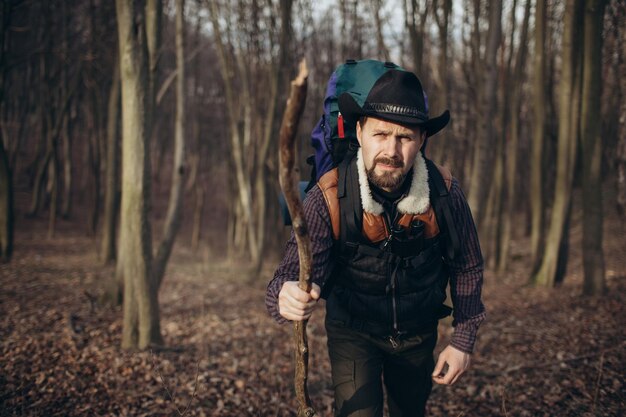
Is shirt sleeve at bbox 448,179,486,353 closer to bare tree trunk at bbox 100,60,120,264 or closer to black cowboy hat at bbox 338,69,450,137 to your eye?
black cowboy hat at bbox 338,69,450,137

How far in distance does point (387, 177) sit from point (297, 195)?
0.80 metres

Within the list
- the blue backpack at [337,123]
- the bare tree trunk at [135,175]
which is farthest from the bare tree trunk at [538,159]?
the blue backpack at [337,123]

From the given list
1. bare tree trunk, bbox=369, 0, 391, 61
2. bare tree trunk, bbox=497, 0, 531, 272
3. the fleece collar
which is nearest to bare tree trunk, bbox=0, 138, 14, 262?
bare tree trunk, bbox=369, 0, 391, 61

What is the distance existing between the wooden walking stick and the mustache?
2.10 feet

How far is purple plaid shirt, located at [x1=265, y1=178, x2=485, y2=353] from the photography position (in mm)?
2281

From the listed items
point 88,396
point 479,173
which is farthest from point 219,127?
point 88,396

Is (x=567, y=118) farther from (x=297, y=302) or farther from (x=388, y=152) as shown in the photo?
(x=297, y=302)

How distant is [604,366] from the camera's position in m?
4.63

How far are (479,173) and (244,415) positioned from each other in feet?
15.8

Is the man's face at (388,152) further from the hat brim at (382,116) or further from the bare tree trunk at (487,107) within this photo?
the bare tree trunk at (487,107)

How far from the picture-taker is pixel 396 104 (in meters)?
2.30

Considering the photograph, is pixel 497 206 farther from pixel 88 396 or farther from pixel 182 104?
pixel 88 396

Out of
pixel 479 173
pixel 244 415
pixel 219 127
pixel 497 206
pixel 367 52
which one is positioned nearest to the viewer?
pixel 244 415

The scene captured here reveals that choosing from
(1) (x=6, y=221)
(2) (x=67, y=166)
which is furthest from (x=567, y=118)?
(2) (x=67, y=166)
